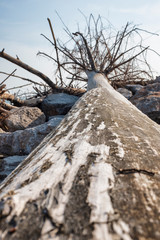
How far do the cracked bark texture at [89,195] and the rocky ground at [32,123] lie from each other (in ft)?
3.53

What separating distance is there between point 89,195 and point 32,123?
2.32m

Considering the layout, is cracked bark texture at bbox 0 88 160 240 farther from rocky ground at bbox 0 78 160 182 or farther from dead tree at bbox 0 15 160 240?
rocky ground at bbox 0 78 160 182

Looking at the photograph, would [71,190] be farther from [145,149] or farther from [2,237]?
[145,149]

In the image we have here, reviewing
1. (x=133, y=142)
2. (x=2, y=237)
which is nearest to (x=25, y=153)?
(x=133, y=142)

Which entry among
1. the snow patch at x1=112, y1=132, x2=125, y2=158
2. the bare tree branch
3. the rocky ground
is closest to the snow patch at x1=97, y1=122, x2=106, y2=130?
the snow patch at x1=112, y1=132, x2=125, y2=158

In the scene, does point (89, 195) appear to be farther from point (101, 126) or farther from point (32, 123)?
point (32, 123)

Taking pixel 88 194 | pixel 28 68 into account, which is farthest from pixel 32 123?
pixel 88 194

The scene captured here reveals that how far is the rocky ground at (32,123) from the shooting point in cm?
193

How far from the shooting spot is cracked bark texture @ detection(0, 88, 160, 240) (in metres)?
0.40

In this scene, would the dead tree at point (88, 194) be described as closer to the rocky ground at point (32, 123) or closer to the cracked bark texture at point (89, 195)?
the cracked bark texture at point (89, 195)

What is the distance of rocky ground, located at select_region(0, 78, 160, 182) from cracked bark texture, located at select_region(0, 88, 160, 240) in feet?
3.53

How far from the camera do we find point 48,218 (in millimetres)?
427

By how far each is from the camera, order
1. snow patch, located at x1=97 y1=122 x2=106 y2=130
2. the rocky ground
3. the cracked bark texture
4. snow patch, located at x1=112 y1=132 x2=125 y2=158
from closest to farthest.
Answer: the cracked bark texture → snow patch, located at x1=112 y1=132 x2=125 y2=158 → snow patch, located at x1=97 y1=122 x2=106 y2=130 → the rocky ground

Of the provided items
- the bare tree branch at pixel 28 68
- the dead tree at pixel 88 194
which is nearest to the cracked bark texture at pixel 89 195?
the dead tree at pixel 88 194
